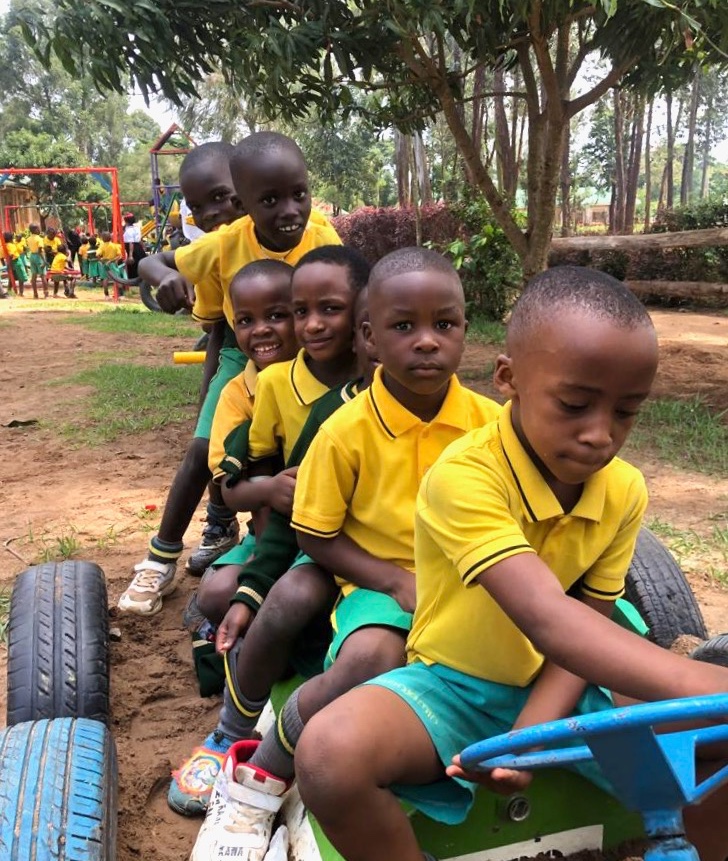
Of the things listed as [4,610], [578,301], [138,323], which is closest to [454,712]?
[578,301]

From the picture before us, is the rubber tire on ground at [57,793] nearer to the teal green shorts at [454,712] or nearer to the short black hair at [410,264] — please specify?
the teal green shorts at [454,712]

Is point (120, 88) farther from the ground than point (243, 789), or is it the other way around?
point (120, 88)

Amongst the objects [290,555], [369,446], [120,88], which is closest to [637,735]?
[369,446]

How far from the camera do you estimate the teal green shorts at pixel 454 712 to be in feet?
4.64

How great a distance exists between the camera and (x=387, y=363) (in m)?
1.89

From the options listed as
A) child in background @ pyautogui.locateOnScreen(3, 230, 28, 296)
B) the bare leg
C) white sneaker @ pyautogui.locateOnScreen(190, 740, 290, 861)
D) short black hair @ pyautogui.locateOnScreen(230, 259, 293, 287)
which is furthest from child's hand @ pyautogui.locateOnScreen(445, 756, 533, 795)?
child in background @ pyautogui.locateOnScreen(3, 230, 28, 296)

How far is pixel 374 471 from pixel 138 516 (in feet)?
9.48

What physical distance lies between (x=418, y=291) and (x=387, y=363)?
0.58 feet

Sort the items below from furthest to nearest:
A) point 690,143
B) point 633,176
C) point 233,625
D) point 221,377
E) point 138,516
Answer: point 690,143
point 633,176
point 138,516
point 221,377
point 233,625

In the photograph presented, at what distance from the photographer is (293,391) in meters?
2.30

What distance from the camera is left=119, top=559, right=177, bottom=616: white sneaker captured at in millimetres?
3143

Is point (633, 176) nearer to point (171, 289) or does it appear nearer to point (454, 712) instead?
point (171, 289)

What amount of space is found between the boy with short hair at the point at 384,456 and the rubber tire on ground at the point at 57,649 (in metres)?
0.55

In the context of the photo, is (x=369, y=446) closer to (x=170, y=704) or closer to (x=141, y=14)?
Answer: (x=170, y=704)
